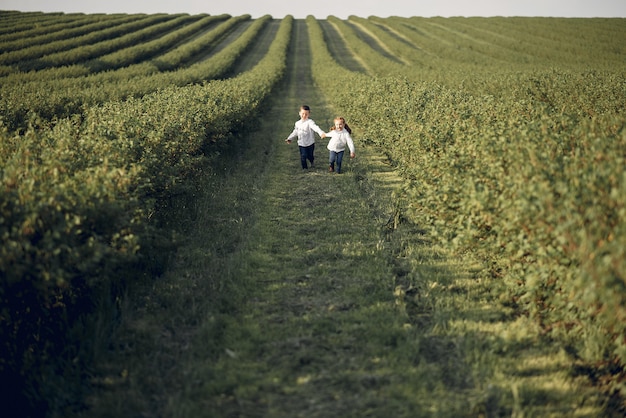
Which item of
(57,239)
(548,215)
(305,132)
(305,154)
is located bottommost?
(57,239)

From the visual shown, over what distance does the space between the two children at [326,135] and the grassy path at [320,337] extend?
3671 millimetres

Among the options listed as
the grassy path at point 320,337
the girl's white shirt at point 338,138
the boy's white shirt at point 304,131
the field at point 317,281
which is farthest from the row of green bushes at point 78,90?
Answer: the girl's white shirt at point 338,138

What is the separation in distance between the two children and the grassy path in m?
3.67

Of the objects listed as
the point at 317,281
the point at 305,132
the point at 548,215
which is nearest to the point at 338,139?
the point at 305,132

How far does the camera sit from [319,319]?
580 centimetres

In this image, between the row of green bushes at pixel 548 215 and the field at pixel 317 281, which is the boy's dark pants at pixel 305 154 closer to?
the field at pixel 317 281

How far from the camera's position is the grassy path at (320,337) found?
4.45 metres

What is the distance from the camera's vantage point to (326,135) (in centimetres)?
1226

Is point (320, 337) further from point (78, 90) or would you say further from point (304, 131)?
point (78, 90)

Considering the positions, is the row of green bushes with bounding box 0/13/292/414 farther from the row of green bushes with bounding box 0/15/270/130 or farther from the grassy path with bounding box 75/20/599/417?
the row of green bushes with bounding box 0/15/270/130

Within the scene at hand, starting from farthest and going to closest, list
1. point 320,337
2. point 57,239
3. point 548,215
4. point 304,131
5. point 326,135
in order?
point 304,131
point 326,135
point 320,337
point 548,215
point 57,239

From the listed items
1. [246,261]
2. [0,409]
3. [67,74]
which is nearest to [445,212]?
[246,261]

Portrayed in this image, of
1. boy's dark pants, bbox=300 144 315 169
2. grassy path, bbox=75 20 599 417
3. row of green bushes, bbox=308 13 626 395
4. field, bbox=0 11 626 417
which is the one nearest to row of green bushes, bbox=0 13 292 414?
field, bbox=0 11 626 417

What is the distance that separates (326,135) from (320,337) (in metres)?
7.59
